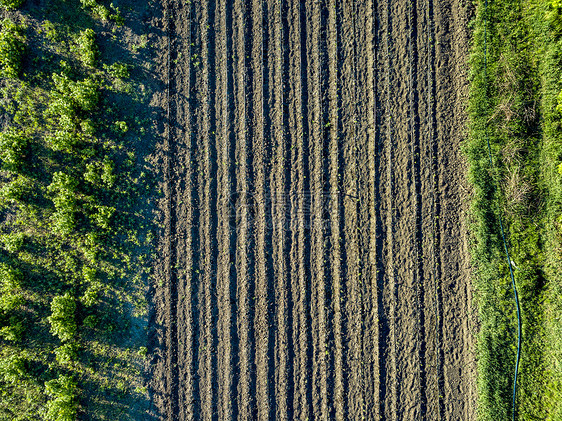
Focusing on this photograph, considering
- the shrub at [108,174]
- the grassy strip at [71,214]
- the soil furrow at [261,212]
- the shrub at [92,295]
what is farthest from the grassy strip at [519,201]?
the shrub at [92,295]

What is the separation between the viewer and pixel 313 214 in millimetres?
7887

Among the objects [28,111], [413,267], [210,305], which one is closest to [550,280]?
[413,267]

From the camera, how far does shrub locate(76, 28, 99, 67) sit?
7.79m

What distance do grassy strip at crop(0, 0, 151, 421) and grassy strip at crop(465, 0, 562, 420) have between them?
7614mm

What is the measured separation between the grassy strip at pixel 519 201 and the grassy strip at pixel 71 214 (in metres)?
7.61

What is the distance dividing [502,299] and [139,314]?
8093 mm

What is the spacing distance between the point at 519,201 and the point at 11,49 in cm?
1181

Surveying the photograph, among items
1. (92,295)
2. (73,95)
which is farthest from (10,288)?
(73,95)

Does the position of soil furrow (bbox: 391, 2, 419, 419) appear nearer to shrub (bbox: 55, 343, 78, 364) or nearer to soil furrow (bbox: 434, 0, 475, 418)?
soil furrow (bbox: 434, 0, 475, 418)

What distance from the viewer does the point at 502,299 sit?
761 centimetres

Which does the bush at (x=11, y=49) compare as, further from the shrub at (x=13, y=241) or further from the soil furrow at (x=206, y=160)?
the soil furrow at (x=206, y=160)

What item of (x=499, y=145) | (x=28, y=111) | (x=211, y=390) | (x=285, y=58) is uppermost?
(x=285, y=58)

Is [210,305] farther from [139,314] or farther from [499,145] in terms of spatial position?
[499,145]

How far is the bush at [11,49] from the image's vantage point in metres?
7.77
